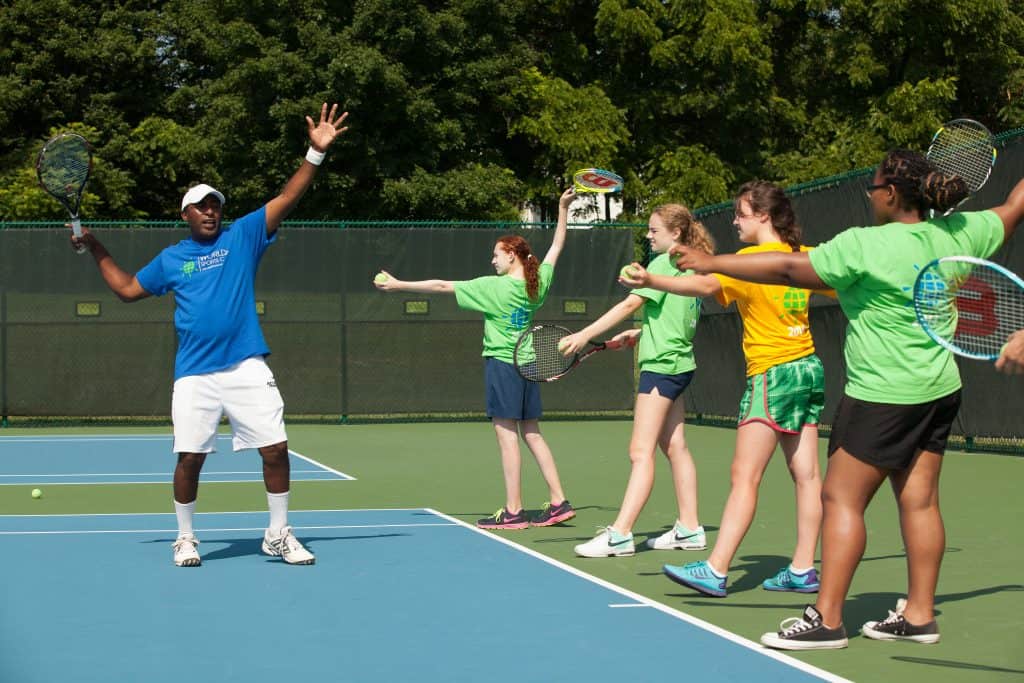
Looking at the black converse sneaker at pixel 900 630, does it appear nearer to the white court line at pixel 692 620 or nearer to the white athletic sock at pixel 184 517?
the white court line at pixel 692 620

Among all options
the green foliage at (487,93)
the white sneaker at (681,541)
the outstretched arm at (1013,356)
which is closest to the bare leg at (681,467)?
the white sneaker at (681,541)

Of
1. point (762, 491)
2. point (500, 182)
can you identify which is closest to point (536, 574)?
point (762, 491)

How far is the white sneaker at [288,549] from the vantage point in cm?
673

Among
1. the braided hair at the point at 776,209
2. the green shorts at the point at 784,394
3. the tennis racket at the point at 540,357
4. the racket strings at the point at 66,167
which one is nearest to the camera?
the green shorts at the point at 784,394

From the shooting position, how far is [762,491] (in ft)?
31.9

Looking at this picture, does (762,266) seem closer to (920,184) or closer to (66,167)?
(920,184)

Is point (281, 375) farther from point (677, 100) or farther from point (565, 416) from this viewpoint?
point (677, 100)

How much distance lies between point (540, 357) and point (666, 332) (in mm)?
1065

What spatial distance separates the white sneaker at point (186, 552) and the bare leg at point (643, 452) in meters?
1.93

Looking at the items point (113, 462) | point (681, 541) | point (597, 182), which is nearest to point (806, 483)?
point (681, 541)

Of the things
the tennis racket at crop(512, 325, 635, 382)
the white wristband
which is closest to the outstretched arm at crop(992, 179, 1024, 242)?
the tennis racket at crop(512, 325, 635, 382)

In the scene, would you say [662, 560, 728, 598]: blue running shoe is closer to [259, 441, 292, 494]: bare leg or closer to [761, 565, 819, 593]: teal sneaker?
[761, 565, 819, 593]: teal sneaker

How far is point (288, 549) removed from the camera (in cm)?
Answer: 679

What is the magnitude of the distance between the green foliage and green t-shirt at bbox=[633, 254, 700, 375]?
18012mm
